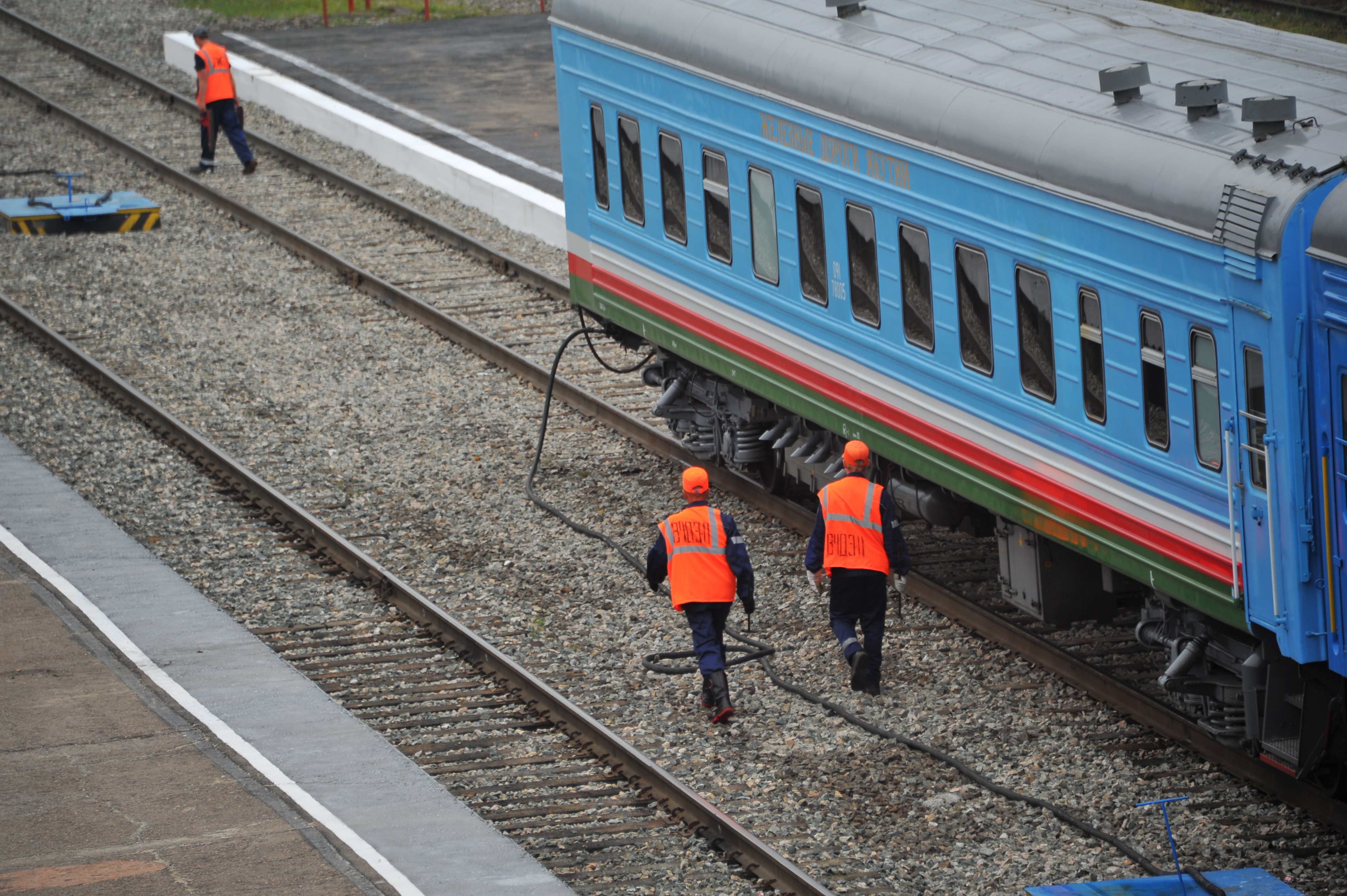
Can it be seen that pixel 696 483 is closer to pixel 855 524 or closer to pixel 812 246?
pixel 855 524

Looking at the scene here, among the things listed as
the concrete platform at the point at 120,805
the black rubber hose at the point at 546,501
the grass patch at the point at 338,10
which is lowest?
the black rubber hose at the point at 546,501

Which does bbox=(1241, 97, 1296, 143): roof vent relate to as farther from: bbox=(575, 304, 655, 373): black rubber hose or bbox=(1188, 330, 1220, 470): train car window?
bbox=(575, 304, 655, 373): black rubber hose

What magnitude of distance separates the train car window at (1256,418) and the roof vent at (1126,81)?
1943 millimetres

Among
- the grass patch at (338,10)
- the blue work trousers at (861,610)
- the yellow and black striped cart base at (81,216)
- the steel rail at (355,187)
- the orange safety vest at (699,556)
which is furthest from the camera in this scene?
the grass patch at (338,10)

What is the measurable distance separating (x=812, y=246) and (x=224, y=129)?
13.8 metres

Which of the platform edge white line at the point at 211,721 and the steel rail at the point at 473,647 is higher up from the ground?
the platform edge white line at the point at 211,721

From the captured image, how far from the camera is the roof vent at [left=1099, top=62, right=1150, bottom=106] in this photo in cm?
1027

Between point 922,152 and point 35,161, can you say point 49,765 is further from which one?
point 35,161

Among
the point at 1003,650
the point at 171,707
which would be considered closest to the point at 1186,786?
the point at 1003,650

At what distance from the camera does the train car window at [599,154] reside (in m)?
15.4

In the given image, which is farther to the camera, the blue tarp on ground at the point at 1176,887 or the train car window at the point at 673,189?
the train car window at the point at 673,189

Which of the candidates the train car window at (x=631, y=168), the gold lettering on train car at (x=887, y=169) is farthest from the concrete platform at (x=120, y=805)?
the train car window at (x=631, y=168)

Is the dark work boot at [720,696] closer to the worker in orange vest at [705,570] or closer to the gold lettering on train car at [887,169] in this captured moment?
the worker in orange vest at [705,570]

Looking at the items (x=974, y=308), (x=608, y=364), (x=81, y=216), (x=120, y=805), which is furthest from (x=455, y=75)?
(x=120, y=805)
